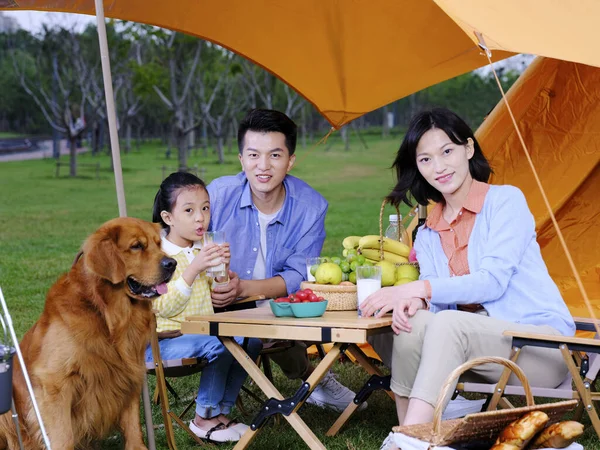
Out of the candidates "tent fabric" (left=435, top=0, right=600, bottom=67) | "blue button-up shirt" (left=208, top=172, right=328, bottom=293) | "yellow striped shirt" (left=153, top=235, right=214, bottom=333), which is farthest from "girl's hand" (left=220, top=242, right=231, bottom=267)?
"tent fabric" (left=435, top=0, right=600, bottom=67)

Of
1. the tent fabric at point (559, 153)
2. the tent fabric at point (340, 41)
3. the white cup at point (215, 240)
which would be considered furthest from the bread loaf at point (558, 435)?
the tent fabric at point (340, 41)

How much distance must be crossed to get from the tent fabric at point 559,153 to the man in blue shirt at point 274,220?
6.05 ft

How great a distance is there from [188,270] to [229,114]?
37.3 meters

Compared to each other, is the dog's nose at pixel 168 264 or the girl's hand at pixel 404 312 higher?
the dog's nose at pixel 168 264

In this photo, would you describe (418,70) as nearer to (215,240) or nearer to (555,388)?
(215,240)

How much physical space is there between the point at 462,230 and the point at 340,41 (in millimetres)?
2614

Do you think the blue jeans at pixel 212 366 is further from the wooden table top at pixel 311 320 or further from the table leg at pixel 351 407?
the table leg at pixel 351 407

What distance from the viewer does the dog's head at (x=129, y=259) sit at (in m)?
3.22

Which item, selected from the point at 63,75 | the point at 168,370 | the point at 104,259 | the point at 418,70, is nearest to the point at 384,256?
the point at 168,370

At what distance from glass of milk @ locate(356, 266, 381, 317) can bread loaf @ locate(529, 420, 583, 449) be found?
92 cm

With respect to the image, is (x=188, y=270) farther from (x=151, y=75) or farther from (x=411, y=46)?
(x=151, y=75)

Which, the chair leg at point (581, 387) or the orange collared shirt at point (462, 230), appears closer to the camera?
the chair leg at point (581, 387)

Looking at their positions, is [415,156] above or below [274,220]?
above

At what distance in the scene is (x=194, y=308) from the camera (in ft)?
13.2
